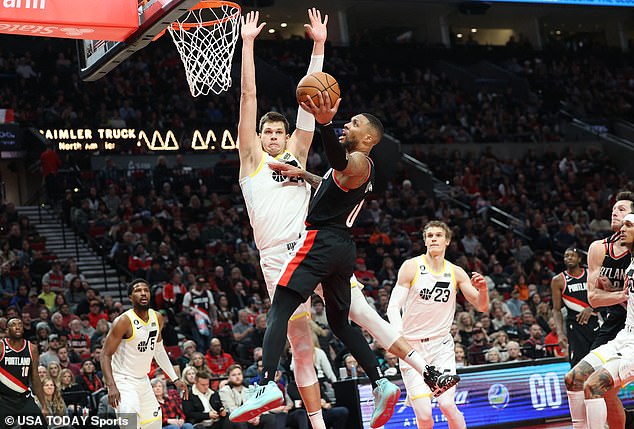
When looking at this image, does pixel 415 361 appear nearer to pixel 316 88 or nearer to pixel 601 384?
pixel 601 384

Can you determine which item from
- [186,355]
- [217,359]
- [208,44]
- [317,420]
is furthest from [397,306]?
[217,359]

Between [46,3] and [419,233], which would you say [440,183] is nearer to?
[419,233]

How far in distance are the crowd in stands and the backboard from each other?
4325 mm

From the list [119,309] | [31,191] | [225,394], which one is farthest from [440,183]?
[225,394]

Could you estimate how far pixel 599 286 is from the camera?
312 inches

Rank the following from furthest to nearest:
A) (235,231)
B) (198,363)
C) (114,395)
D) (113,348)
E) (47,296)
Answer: (235,231), (47,296), (198,363), (113,348), (114,395)

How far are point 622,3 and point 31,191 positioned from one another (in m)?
15.7

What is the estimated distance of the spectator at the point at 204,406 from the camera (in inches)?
454

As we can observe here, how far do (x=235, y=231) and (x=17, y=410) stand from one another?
9.87 m

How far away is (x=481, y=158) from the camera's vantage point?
26.5m

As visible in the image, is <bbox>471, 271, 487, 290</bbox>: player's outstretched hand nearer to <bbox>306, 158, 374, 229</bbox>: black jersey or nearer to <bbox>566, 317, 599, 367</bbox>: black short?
<bbox>306, 158, 374, 229</bbox>: black jersey

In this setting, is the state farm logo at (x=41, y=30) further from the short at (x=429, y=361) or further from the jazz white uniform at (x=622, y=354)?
Answer: the jazz white uniform at (x=622, y=354)

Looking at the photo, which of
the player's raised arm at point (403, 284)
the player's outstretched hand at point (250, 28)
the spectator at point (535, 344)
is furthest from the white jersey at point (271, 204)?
the spectator at point (535, 344)

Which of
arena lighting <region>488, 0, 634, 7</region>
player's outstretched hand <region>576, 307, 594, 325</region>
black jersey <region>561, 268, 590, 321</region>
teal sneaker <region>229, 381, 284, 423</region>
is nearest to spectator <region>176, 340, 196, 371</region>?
black jersey <region>561, 268, 590, 321</region>
